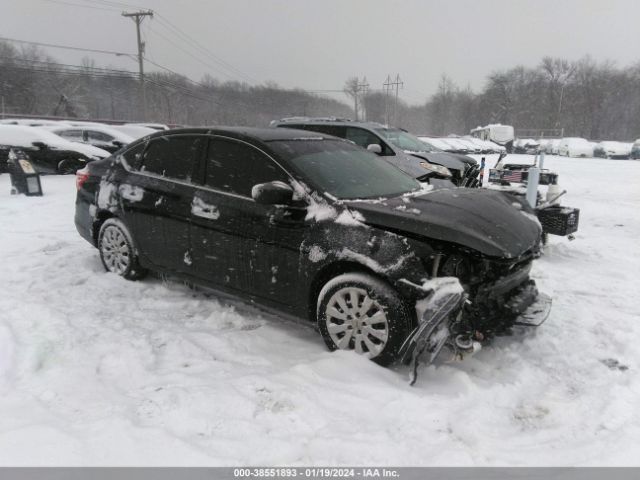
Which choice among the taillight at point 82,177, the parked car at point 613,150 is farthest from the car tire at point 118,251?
the parked car at point 613,150

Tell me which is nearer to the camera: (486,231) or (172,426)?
(172,426)

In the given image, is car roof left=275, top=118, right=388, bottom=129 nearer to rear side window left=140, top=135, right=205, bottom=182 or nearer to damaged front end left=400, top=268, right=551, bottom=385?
rear side window left=140, top=135, right=205, bottom=182

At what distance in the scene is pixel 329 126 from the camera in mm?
11047

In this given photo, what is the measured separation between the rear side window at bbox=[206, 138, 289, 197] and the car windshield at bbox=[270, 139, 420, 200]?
0.16 meters

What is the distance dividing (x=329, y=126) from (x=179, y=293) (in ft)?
23.6

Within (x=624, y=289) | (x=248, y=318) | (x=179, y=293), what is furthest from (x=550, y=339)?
(x=179, y=293)

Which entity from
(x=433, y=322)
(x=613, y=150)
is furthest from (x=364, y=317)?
(x=613, y=150)

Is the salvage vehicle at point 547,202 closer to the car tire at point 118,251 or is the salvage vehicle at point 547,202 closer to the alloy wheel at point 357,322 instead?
the alloy wheel at point 357,322

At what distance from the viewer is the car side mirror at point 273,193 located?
3.51 metres

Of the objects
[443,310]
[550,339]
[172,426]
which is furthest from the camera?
[550,339]

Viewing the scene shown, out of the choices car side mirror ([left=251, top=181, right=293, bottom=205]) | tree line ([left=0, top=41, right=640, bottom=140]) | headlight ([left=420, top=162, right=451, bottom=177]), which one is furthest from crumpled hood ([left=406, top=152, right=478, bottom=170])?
tree line ([left=0, top=41, right=640, bottom=140])
